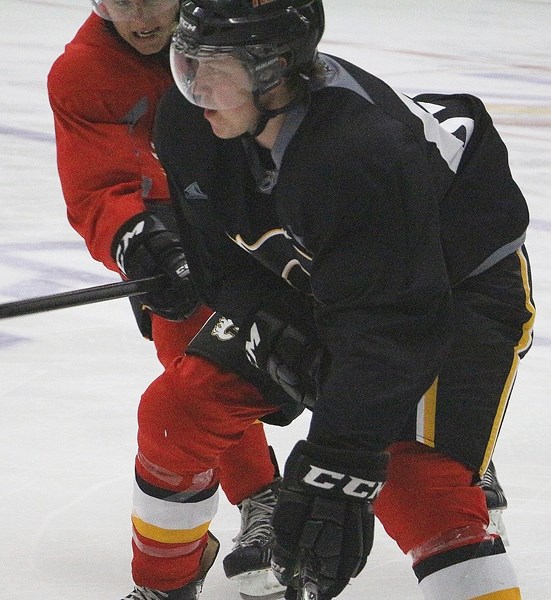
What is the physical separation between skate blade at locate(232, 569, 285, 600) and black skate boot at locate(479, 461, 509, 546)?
1.25ft

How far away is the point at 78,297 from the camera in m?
1.90

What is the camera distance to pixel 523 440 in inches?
96.9

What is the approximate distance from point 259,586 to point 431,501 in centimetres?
57

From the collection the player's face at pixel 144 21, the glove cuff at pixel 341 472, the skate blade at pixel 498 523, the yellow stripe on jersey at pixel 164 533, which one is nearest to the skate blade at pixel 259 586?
the yellow stripe on jersey at pixel 164 533

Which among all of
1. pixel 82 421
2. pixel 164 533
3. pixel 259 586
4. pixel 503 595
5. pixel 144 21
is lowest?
pixel 82 421

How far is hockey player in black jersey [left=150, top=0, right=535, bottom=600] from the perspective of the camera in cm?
141

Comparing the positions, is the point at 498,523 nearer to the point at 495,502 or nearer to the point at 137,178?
the point at 495,502

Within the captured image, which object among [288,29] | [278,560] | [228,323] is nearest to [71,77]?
[228,323]

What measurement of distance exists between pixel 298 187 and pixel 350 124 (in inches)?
3.6

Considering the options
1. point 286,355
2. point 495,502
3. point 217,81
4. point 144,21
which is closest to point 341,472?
point 286,355

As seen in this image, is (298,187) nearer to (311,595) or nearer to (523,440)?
(311,595)

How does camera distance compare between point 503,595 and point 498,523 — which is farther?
point 498,523

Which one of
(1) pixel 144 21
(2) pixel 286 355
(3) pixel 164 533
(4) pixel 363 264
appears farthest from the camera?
(1) pixel 144 21

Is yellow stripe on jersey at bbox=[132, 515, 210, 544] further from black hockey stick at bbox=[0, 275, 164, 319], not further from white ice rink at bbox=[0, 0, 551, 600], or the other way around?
black hockey stick at bbox=[0, 275, 164, 319]
